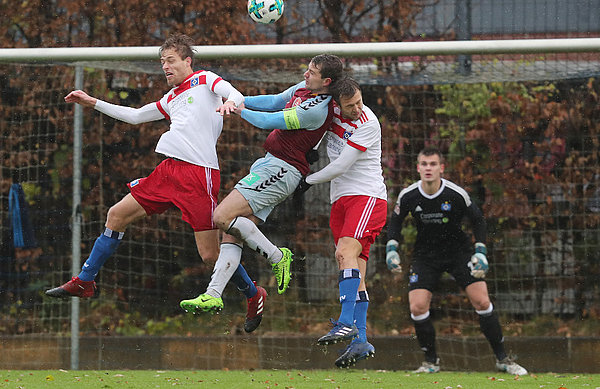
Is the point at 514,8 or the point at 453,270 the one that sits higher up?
the point at 514,8

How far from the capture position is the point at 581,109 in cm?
912

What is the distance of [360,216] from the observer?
247 inches

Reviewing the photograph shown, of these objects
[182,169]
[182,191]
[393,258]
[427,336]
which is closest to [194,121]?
[182,169]

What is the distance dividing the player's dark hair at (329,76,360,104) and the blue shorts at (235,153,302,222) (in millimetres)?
570

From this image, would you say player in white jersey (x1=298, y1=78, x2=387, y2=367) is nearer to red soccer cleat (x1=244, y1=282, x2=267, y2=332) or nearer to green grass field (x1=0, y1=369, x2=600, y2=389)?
red soccer cleat (x1=244, y1=282, x2=267, y2=332)

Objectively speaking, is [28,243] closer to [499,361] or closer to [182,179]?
[182,179]

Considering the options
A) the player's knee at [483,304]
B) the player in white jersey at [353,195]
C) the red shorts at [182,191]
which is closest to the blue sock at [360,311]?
the player in white jersey at [353,195]

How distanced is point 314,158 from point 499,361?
10.5 feet

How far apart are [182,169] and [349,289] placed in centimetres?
141

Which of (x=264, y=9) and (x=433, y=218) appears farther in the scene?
(x=433, y=218)

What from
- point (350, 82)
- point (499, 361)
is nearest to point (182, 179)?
point (350, 82)

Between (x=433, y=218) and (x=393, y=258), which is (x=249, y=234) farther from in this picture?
(x=433, y=218)

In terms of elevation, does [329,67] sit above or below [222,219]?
above

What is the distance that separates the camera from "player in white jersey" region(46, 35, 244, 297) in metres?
6.34
